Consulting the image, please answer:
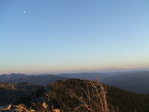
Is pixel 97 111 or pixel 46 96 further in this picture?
pixel 46 96

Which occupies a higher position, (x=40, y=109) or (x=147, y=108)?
(x=40, y=109)

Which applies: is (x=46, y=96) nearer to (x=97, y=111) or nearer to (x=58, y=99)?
(x=58, y=99)

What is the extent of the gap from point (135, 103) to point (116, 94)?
92.4 inches

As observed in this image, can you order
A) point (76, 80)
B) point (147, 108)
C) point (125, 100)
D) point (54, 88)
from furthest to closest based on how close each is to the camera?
point (76, 80) < point (125, 100) < point (54, 88) < point (147, 108)

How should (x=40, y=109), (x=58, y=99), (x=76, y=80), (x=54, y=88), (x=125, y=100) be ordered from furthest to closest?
(x=76, y=80) → (x=125, y=100) → (x=54, y=88) → (x=58, y=99) → (x=40, y=109)

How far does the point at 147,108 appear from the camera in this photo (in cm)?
912

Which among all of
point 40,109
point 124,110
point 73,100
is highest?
point 40,109

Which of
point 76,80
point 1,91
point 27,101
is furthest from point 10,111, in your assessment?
point 1,91

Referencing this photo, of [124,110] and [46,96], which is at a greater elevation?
[46,96]

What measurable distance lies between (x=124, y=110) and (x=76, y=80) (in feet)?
25.6

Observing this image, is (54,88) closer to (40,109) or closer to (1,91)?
(40,109)

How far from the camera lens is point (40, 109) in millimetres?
5730

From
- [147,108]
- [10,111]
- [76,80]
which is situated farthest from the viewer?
[76,80]

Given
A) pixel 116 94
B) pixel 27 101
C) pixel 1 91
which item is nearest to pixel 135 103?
pixel 116 94
